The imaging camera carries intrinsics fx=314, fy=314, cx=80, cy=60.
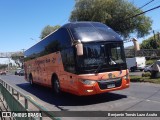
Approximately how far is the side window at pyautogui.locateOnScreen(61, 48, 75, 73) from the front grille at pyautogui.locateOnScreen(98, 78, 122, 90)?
1.32 metres

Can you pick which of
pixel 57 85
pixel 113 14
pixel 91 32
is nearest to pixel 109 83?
pixel 91 32

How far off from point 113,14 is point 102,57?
2562 centimetres

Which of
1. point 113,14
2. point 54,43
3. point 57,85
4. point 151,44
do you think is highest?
point 113,14

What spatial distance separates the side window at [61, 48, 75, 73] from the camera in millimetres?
13102

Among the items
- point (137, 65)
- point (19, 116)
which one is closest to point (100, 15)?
point (137, 65)

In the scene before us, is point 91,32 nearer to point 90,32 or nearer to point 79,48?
point 90,32

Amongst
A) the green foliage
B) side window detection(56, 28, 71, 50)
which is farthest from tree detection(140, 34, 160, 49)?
side window detection(56, 28, 71, 50)

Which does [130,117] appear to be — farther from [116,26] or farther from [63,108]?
[116,26]

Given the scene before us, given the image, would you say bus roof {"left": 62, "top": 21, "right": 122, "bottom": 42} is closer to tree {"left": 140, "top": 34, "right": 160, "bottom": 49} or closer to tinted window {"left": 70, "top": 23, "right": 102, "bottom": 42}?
tinted window {"left": 70, "top": 23, "right": 102, "bottom": 42}

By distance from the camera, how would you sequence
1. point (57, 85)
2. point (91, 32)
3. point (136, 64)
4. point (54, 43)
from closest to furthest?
1. point (91, 32)
2. point (57, 85)
3. point (54, 43)
4. point (136, 64)

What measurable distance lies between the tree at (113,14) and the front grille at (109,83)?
2328 cm

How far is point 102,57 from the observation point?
12922 mm

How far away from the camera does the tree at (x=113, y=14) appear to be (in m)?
36.5

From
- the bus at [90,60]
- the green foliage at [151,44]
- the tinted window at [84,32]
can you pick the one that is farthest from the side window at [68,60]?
the green foliage at [151,44]
